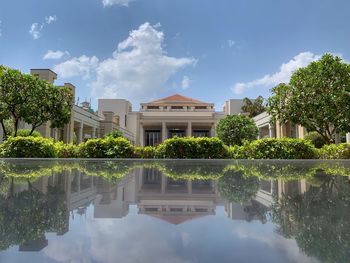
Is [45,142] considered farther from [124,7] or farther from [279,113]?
[124,7]

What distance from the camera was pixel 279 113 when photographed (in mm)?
17297

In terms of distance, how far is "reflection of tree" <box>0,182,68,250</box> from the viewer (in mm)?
1558

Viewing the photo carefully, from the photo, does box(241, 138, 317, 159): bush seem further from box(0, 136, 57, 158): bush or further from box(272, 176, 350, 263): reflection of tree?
box(272, 176, 350, 263): reflection of tree

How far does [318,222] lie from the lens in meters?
1.79

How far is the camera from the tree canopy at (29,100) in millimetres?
16844

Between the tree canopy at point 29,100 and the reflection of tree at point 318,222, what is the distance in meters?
17.6

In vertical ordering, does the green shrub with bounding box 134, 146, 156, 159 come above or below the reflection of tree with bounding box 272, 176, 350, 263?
above

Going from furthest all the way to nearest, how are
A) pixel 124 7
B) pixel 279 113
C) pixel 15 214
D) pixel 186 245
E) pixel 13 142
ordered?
pixel 124 7
pixel 279 113
pixel 13 142
pixel 15 214
pixel 186 245

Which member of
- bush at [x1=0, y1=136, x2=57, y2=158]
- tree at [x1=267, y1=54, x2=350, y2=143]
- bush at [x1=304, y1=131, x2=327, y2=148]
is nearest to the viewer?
bush at [x1=0, y1=136, x2=57, y2=158]

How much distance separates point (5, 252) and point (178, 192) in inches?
78.0

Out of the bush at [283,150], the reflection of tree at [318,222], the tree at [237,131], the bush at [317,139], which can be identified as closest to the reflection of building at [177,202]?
the reflection of tree at [318,222]

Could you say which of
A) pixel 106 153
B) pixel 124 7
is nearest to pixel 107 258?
pixel 106 153

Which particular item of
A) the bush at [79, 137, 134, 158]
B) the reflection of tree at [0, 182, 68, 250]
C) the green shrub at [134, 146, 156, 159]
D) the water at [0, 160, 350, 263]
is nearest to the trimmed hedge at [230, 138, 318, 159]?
the green shrub at [134, 146, 156, 159]

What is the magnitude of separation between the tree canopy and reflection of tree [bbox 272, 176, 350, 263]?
57.8 feet
